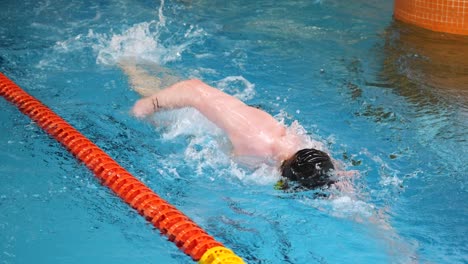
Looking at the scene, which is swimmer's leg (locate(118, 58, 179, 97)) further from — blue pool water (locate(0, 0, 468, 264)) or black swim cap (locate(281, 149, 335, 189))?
black swim cap (locate(281, 149, 335, 189))

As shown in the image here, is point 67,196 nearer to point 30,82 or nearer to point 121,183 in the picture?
point 121,183

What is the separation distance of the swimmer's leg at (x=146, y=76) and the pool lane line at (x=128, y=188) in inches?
33.1

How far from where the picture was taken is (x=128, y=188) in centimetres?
370

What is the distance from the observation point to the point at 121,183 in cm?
377

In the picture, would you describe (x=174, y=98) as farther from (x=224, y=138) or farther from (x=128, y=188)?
(x=128, y=188)

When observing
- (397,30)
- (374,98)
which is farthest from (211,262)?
(397,30)

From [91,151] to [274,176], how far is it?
1.29 m

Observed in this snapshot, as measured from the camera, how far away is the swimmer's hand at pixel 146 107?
4641mm

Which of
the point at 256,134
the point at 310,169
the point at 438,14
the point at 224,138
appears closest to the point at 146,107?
the point at 224,138

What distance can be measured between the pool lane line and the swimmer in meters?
0.68

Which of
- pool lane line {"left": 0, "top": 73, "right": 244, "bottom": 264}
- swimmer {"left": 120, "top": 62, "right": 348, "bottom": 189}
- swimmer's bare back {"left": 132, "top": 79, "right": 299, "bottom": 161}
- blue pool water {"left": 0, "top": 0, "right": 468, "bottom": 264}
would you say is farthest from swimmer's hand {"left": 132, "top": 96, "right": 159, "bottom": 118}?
pool lane line {"left": 0, "top": 73, "right": 244, "bottom": 264}

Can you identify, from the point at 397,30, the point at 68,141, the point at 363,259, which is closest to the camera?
the point at 363,259

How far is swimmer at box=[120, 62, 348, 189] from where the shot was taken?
3551mm

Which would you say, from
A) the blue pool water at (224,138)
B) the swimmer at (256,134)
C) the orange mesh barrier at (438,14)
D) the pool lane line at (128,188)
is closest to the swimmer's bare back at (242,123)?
the swimmer at (256,134)
